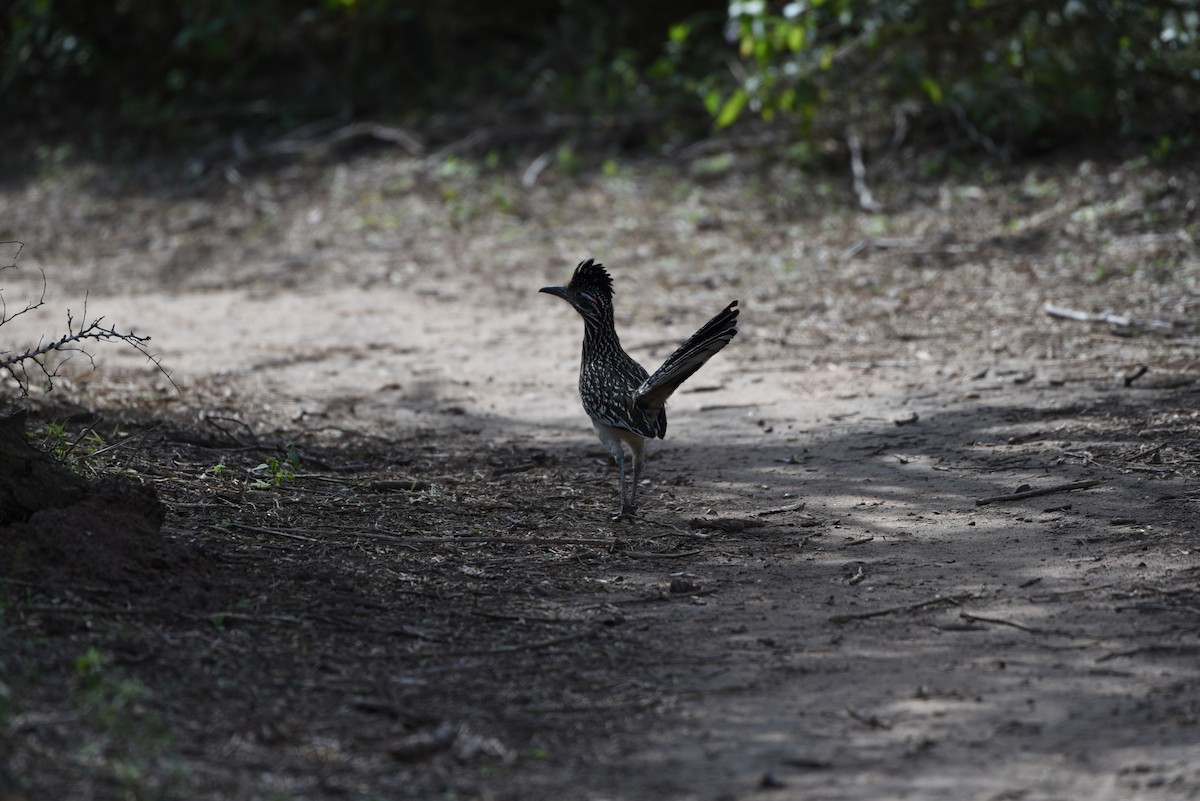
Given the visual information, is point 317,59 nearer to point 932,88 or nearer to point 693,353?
point 932,88

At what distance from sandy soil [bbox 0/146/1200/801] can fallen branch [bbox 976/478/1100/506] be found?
46 mm

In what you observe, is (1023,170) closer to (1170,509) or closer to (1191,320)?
(1191,320)

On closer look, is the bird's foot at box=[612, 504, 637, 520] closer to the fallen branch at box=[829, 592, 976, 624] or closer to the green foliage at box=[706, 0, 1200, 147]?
the fallen branch at box=[829, 592, 976, 624]

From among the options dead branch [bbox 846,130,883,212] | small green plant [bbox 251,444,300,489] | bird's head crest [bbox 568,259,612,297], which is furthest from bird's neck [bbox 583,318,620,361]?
dead branch [bbox 846,130,883,212]

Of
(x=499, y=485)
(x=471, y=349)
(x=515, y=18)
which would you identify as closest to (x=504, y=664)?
(x=499, y=485)

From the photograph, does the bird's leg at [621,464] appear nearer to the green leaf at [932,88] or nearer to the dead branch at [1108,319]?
the dead branch at [1108,319]

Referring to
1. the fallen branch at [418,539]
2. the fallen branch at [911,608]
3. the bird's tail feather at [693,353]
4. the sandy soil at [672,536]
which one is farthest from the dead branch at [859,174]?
the fallen branch at [911,608]

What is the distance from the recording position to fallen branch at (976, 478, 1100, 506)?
19.7 ft

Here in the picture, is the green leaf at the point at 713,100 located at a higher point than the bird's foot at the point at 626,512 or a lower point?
higher

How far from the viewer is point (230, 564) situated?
502cm

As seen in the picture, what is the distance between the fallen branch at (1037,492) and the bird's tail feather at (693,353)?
1.50 m

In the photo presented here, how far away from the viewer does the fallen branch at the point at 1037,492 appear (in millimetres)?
6016

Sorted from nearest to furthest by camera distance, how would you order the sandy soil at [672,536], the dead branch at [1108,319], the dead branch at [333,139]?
the sandy soil at [672,536] → the dead branch at [1108,319] → the dead branch at [333,139]

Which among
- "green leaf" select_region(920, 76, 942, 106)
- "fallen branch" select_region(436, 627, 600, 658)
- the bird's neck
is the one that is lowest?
"fallen branch" select_region(436, 627, 600, 658)
